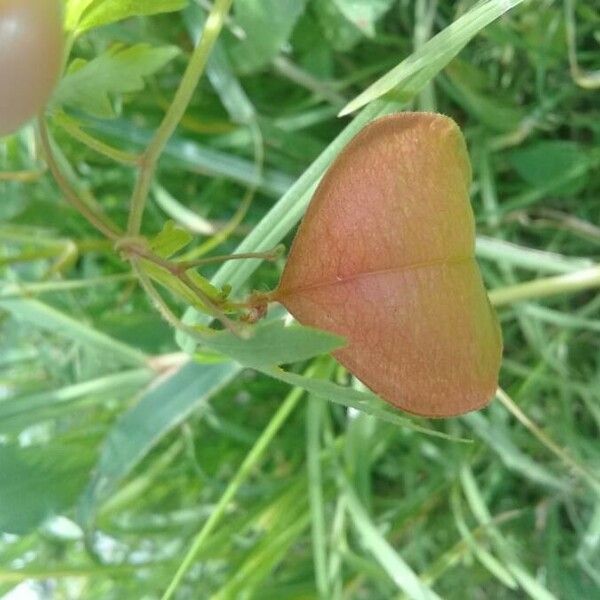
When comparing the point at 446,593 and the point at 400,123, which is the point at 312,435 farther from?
the point at 400,123

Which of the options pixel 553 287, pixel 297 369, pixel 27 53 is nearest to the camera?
pixel 27 53

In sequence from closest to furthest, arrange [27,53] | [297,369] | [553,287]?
[27,53] → [553,287] → [297,369]

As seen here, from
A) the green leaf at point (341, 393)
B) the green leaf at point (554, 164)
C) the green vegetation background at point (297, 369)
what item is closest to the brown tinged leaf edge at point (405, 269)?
the green leaf at point (341, 393)

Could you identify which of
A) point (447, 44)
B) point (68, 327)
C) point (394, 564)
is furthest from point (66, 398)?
point (447, 44)

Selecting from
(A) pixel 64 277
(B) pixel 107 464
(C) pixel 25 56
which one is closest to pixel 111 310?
(A) pixel 64 277

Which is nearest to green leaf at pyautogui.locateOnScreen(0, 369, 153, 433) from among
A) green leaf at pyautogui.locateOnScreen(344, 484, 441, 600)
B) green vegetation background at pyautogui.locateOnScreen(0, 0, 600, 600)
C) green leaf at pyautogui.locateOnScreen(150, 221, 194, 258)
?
green vegetation background at pyautogui.locateOnScreen(0, 0, 600, 600)

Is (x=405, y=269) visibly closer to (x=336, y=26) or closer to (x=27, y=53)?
(x=27, y=53)

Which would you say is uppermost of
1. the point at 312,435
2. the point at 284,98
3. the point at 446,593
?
the point at 284,98
